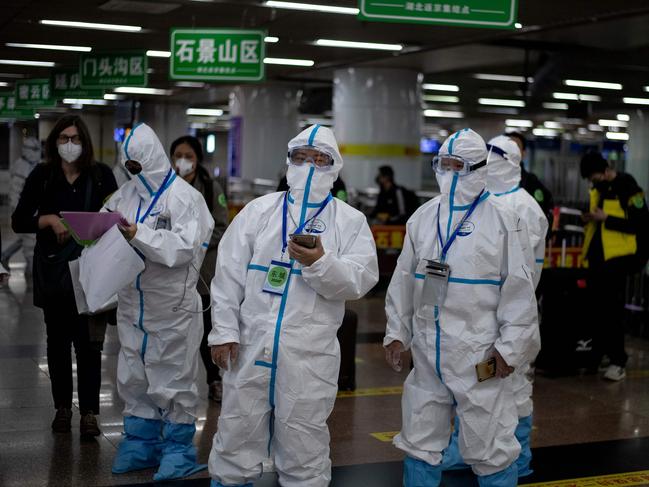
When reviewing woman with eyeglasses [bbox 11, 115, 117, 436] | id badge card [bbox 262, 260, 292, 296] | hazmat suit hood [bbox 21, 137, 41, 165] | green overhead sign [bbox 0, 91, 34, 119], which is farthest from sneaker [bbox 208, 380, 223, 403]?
green overhead sign [bbox 0, 91, 34, 119]

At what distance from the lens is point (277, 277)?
396 centimetres

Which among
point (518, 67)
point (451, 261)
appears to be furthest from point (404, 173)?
point (451, 261)

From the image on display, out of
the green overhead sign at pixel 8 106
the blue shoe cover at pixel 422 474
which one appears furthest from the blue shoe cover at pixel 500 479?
the green overhead sign at pixel 8 106

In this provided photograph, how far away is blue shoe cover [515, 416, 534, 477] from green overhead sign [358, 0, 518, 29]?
9.91 ft

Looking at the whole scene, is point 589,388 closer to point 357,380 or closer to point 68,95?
point 357,380

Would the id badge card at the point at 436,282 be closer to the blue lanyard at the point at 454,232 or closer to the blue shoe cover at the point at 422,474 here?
the blue lanyard at the point at 454,232

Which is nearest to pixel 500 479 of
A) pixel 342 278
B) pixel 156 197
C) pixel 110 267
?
pixel 342 278

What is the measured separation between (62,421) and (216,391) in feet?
4.13

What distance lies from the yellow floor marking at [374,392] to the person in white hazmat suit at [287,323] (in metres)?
3.26

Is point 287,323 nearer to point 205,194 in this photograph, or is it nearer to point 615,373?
point 205,194

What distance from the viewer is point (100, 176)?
5.77 meters

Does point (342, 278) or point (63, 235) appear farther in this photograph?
point (63, 235)

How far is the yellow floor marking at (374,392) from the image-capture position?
727 centimetres

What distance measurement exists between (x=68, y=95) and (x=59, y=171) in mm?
11894
